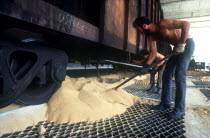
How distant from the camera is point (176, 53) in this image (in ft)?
7.90

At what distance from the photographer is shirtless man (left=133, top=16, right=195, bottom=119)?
2.26 metres

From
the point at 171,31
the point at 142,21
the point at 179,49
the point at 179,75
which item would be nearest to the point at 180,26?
the point at 171,31

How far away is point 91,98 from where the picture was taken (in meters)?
2.09

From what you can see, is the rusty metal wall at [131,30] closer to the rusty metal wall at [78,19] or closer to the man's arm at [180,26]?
the rusty metal wall at [78,19]

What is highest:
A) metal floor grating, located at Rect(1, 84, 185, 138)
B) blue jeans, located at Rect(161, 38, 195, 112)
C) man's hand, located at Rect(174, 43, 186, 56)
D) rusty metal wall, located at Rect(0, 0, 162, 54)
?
rusty metal wall, located at Rect(0, 0, 162, 54)

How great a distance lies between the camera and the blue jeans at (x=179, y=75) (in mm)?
2244

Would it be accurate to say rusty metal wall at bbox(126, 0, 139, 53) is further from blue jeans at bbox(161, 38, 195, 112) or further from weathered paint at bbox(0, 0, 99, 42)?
weathered paint at bbox(0, 0, 99, 42)

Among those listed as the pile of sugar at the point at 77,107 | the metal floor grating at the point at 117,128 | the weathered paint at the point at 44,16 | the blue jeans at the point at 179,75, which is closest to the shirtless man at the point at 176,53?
the blue jeans at the point at 179,75

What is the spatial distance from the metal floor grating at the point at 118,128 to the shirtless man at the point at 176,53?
349 millimetres

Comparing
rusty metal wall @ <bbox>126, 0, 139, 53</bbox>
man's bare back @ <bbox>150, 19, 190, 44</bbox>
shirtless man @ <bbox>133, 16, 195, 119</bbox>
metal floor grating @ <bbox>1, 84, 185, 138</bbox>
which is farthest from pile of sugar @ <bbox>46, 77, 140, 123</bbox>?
rusty metal wall @ <bbox>126, 0, 139, 53</bbox>

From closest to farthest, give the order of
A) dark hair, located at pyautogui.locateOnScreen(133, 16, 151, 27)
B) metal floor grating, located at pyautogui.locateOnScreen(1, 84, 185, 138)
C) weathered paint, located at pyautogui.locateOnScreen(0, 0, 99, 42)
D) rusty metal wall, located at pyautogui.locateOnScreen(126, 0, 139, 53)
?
1. weathered paint, located at pyautogui.locateOnScreen(0, 0, 99, 42)
2. metal floor grating, located at pyautogui.locateOnScreen(1, 84, 185, 138)
3. dark hair, located at pyautogui.locateOnScreen(133, 16, 151, 27)
4. rusty metal wall, located at pyautogui.locateOnScreen(126, 0, 139, 53)

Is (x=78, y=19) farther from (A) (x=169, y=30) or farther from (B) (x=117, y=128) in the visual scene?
(A) (x=169, y=30)

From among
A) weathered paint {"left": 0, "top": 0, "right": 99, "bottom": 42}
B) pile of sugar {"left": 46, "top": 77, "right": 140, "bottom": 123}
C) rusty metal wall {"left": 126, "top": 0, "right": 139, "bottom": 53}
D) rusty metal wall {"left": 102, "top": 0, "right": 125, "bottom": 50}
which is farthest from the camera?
rusty metal wall {"left": 126, "top": 0, "right": 139, "bottom": 53}

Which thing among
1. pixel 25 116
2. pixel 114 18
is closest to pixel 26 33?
pixel 25 116
